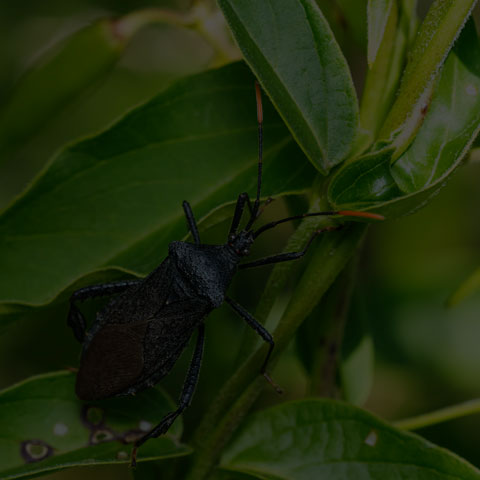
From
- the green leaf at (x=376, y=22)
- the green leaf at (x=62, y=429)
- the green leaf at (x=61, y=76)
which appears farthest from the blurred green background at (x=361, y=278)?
the green leaf at (x=62, y=429)

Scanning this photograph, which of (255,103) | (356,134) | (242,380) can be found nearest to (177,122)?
(255,103)

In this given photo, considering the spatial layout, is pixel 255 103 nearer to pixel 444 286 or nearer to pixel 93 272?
pixel 93 272

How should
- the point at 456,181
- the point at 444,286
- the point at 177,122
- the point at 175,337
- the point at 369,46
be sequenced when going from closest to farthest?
the point at 369,46
the point at 177,122
the point at 175,337
the point at 444,286
the point at 456,181

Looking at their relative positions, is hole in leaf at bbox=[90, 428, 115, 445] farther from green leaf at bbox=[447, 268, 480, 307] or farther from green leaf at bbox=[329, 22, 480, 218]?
green leaf at bbox=[447, 268, 480, 307]

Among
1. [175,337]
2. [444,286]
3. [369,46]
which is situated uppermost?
[369,46]

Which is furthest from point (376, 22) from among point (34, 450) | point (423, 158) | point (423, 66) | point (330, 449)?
point (34, 450)

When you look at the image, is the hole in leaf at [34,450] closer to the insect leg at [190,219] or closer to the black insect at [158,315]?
the black insect at [158,315]
